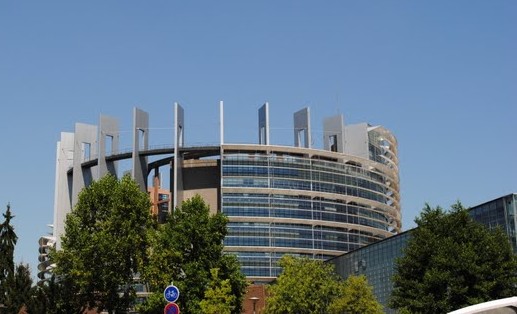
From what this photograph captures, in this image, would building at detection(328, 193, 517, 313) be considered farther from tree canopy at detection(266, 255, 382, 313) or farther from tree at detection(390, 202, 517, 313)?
tree at detection(390, 202, 517, 313)

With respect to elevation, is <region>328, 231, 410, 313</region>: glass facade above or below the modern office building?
below

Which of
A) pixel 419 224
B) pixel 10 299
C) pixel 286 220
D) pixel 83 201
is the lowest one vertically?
pixel 10 299

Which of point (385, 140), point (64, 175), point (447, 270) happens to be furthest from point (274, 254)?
point (447, 270)

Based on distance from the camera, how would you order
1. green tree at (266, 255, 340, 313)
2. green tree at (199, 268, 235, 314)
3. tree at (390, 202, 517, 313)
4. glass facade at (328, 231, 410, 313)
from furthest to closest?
glass facade at (328, 231, 410, 313), green tree at (266, 255, 340, 313), green tree at (199, 268, 235, 314), tree at (390, 202, 517, 313)

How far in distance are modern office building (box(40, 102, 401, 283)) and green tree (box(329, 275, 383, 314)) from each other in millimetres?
78417

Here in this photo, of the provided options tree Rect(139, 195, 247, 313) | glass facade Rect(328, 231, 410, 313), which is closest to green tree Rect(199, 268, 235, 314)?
tree Rect(139, 195, 247, 313)

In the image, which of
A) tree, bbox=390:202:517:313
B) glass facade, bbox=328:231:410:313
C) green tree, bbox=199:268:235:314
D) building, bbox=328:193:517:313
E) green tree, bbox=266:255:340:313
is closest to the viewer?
tree, bbox=390:202:517:313

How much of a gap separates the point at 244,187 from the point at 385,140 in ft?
130

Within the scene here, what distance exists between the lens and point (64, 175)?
17988 cm

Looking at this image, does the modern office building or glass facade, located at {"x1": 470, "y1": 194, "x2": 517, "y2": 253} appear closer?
glass facade, located at {"x1": 470, "y1": 194, "x2": 517, "y2": 253}

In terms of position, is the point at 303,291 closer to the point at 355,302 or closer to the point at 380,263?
the point at 355,302

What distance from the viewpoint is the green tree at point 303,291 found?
76.9m

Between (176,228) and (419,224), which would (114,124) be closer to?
(176,228)

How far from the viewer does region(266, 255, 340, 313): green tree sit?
76.9 meters
